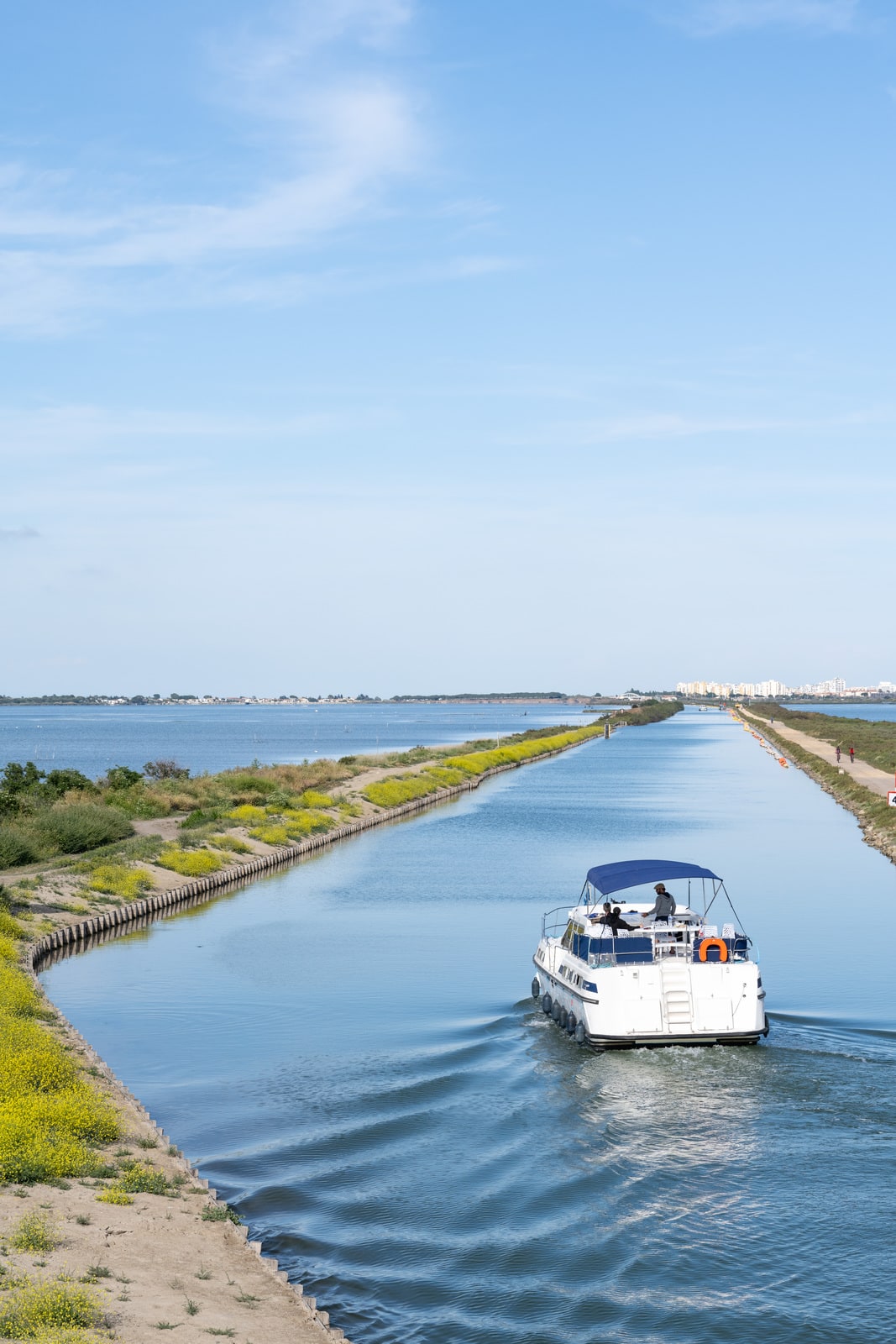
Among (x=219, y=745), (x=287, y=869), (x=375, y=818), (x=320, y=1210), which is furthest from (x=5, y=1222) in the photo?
(x=219, y=745)

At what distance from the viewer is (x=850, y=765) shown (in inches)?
3703

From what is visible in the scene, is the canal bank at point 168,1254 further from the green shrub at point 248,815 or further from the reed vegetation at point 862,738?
the reed vegetation at point 862,738

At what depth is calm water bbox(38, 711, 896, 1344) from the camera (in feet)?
42.2

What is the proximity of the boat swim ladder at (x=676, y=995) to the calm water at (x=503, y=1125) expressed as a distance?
0.62m

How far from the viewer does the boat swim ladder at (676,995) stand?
66.8ft

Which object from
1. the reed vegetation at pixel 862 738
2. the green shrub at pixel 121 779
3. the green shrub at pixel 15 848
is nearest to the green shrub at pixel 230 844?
the green shrub at pixel 15 848

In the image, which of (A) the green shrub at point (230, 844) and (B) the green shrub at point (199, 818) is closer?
(A) the green shrub at point (230, 844)

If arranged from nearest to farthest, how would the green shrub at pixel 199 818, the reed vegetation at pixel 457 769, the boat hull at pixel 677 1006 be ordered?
the boat hull at pixel 677 1006, the green shrub at pixel 199 818, the reed vegetation at pixel 457 769

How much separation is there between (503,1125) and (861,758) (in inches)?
3613

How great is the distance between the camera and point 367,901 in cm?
4016

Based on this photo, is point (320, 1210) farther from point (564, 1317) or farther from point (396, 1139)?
point (564, 1317)

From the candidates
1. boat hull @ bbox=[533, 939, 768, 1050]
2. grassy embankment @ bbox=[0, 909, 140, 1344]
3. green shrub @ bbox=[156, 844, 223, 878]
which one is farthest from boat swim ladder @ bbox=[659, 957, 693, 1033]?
green shrub @ bbox=[156, 844, 223, 878]

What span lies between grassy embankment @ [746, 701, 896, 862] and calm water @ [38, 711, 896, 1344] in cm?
1934

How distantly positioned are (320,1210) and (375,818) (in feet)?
170
